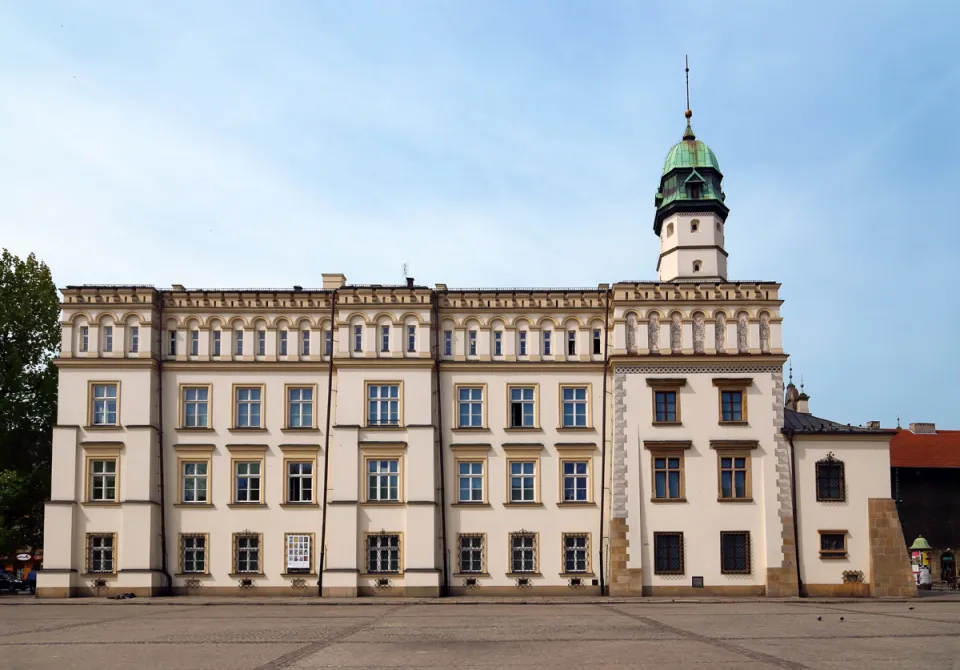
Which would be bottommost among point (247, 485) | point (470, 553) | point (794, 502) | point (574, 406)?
point (470, 553)

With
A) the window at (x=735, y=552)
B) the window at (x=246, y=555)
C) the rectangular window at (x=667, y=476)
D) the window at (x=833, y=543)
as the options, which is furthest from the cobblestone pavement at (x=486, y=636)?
the rectangular window at (x=667, y=476)

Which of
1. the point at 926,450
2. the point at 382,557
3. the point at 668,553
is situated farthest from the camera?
the point at 926,450

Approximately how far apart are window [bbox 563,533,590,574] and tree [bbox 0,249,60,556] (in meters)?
27.1

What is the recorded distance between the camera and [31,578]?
186ft

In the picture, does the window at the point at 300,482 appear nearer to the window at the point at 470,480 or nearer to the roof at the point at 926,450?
the window at the point at 470,480

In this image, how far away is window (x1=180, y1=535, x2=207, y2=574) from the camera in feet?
151

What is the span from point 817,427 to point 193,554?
29.8m

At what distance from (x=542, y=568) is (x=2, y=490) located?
1020 inches

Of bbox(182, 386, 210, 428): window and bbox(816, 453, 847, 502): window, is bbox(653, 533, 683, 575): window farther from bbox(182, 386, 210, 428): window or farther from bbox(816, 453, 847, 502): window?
bbox(182, 386, 210, 428): window

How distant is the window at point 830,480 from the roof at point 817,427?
1241 mm

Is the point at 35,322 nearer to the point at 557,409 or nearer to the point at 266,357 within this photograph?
the point at 266,357

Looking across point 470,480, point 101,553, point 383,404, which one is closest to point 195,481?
point 101,553

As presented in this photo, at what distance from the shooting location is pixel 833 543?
4497cm

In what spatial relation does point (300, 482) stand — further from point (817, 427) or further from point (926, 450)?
point (926, 450)
